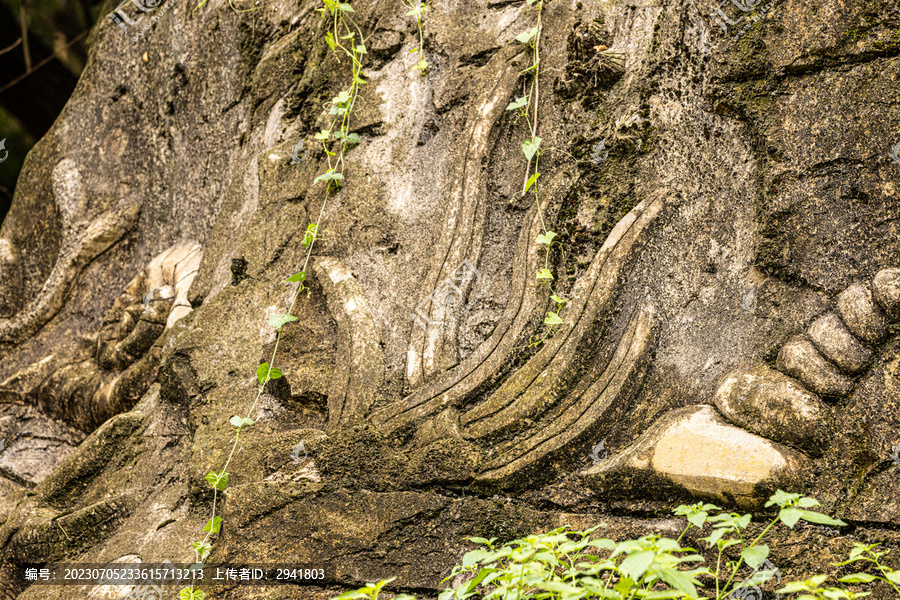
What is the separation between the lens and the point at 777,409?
5.95 ft

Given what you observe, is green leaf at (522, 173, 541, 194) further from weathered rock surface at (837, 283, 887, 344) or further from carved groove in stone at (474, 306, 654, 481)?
weathered rock surface at (837, 283, 887, 344)

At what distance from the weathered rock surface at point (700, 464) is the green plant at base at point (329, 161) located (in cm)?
103

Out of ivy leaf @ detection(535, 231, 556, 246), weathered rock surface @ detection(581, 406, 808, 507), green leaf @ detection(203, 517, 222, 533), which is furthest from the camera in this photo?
ivy leaf @ detection(535, 231, 556, 246)

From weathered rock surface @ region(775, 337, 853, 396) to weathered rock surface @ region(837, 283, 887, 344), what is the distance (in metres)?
0.11

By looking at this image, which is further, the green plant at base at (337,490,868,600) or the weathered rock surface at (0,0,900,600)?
the weathered rock surface at (0,0,900,600)

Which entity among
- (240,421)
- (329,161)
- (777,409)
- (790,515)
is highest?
(329,161)

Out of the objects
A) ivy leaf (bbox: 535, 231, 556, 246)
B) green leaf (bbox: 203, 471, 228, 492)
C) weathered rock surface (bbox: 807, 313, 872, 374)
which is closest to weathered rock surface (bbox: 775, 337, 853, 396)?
weathered rock surface (bbox: 807, 313, 872, 374)

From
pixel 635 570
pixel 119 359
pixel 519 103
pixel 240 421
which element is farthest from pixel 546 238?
pixel 119 359

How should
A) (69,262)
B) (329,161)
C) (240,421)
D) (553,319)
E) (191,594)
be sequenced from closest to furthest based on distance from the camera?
(191,594) < (553,319) < (240,421) < (329,161) < (69,262)

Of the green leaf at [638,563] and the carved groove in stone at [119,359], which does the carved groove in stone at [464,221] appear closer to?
the green leaf at [638,563]

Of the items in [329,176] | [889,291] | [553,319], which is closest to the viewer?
[889,291]

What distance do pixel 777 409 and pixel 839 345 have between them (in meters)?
0.22

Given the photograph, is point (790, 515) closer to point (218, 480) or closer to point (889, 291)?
point (889, 291)

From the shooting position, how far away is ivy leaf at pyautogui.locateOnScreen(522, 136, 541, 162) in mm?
2168
